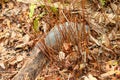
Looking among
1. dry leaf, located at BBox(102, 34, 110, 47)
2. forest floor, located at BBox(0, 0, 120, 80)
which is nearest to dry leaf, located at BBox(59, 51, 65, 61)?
forest floor, located at BBox(0, 0, 120, 80)

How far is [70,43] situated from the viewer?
89.5 inches

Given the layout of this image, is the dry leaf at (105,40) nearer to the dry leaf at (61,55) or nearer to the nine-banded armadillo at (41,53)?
the nine-banded armadillo at (41,53)

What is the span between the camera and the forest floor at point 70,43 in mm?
2176

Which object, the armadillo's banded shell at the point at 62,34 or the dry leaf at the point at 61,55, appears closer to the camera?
the armadillo's banded shell at the point at 62,34

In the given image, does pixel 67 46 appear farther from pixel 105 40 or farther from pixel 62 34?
pixel 105 40

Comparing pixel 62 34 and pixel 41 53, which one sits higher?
pixel 62 34

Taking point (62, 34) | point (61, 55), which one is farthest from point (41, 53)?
point (62, 34)

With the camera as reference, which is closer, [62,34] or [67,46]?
[62,34]

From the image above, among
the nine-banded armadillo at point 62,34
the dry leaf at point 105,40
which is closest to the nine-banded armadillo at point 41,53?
the nine-banded armadillo at point 62,34

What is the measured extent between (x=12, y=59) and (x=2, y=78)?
243 millimetres

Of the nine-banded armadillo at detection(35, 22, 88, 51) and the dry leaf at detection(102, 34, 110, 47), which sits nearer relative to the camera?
the nine-banded armadillo at detection(35, 22, 88, 51)

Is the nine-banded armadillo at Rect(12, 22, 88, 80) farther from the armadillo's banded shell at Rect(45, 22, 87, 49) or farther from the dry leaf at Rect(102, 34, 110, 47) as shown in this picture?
the dry leaf at Rect(102, 34, 110, 47)

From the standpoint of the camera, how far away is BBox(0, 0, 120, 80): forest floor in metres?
2.18

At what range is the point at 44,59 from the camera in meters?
2.34
